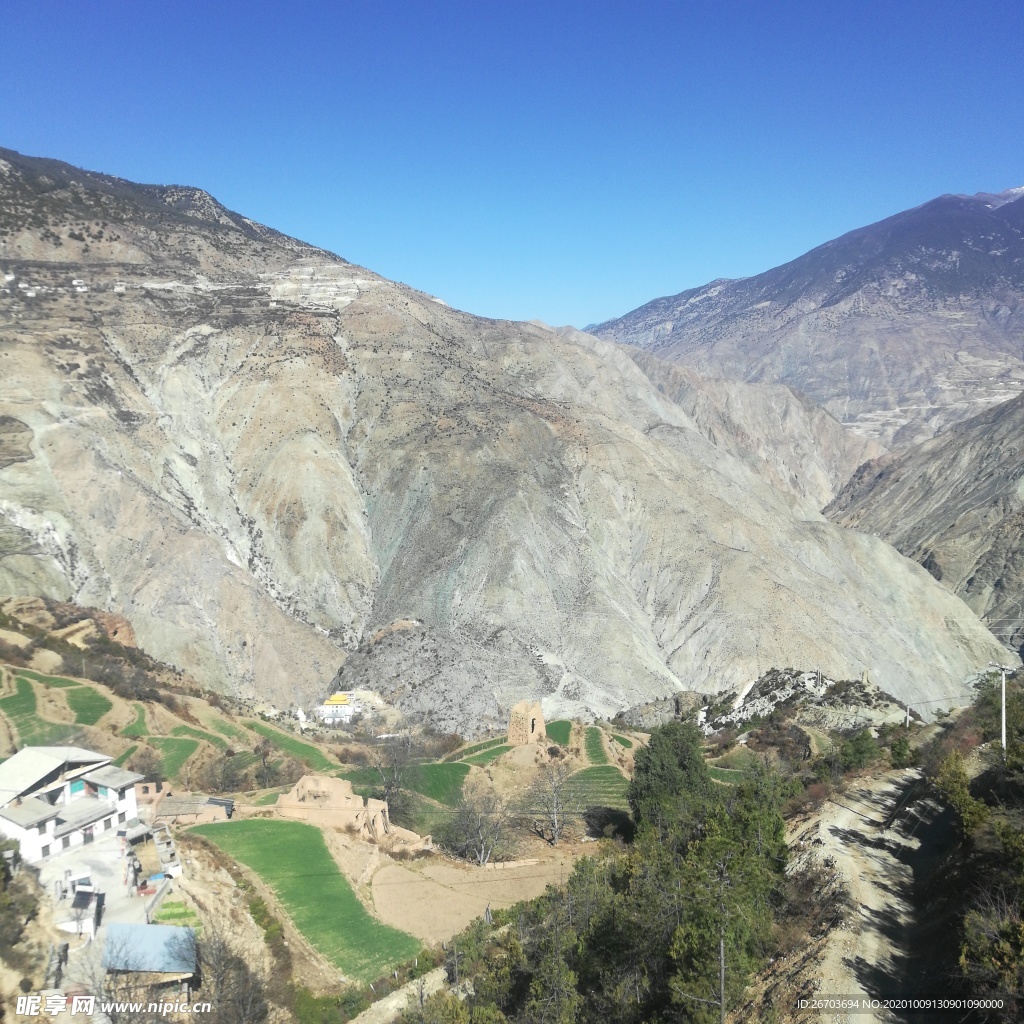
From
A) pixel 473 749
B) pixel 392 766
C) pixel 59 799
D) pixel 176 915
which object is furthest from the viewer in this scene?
pixel 473 749

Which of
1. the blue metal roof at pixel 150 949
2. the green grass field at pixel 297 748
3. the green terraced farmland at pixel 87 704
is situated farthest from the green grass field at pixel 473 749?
the blue metal roof at pixel 150 949

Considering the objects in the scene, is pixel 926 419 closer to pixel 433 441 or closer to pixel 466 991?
pixel 433 441

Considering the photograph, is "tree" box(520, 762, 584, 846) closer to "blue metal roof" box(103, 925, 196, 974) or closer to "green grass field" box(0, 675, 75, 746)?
"blue metal roof" box(103, 925, 196, 974)

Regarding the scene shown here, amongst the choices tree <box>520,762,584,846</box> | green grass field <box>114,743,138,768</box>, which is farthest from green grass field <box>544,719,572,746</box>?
green grass field <box>114,743,138,768</box>

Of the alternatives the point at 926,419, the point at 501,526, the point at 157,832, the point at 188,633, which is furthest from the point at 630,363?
the point at 157,832

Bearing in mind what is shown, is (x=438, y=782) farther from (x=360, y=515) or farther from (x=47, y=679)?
(x=360, y=515)

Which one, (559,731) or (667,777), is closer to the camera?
(667,777)

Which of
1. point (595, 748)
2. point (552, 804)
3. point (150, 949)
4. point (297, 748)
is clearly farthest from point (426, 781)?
point (150, 949)
